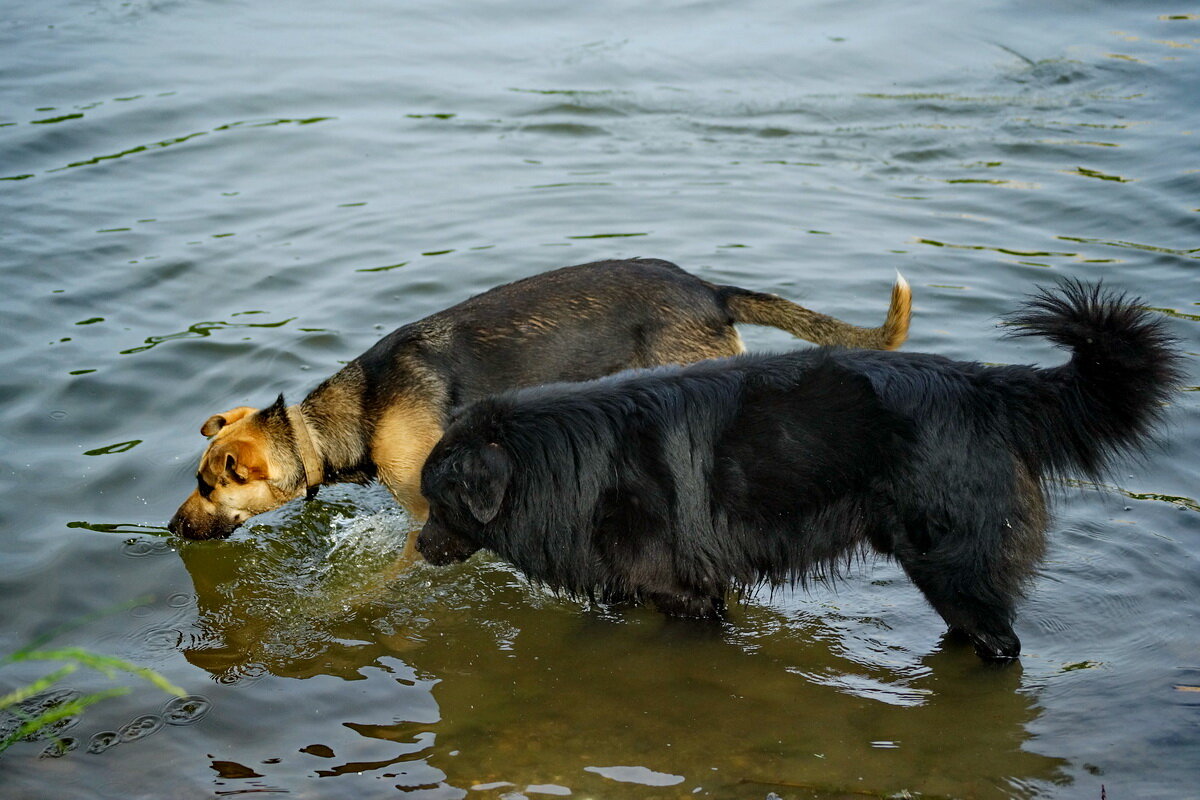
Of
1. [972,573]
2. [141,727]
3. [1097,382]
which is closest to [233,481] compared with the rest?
[141,727]

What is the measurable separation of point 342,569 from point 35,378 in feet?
9.81

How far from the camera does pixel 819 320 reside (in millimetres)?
6570

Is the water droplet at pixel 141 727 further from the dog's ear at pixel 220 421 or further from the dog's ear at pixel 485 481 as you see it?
the dog's ear at pixel 220 421

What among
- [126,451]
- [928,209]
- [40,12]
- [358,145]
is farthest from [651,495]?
[40,12]

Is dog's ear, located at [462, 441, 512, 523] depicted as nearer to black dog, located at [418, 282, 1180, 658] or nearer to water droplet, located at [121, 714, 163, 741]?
black dog, located at [418, 282, 1180, 658]

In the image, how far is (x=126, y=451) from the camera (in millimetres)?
7262

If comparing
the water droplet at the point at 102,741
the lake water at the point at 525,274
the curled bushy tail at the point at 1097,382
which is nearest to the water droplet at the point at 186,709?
Result: the lake water at the point at 525,274

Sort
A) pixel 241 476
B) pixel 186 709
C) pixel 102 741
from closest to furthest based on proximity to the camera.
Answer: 1. pixel 102 741
2. pixel 186 709
3. pixel 241 476

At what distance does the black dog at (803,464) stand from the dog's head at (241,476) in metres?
1.21

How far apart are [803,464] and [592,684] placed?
1399mm

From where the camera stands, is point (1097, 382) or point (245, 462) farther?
point (245, 462)

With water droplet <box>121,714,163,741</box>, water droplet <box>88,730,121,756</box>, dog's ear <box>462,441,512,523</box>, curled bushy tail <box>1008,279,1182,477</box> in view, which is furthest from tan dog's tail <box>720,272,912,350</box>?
water droplet <box>88,730,121,756</box>

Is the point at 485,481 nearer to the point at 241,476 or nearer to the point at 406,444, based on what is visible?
the point at 406,444

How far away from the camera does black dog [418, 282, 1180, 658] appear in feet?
15.8
